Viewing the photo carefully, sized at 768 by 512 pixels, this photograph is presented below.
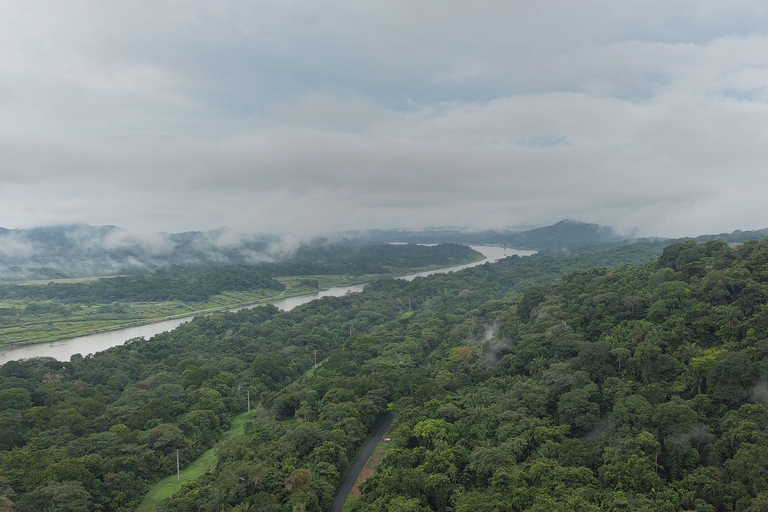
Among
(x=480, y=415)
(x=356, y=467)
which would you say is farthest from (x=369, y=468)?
(x=480, y=415)

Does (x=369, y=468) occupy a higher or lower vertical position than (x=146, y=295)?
lower

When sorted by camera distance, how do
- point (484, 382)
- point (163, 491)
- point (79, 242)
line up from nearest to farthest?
point (163, 491), point (484, 382), point (79, 242)

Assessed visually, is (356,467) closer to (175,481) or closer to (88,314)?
(175,481)

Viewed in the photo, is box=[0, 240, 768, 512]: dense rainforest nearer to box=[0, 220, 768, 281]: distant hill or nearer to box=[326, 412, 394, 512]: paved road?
box=[326, 412, 394, 512]: paved road

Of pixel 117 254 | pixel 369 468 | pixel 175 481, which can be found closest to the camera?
pixel 369 468

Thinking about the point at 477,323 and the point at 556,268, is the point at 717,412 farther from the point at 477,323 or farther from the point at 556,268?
the point at 556,268

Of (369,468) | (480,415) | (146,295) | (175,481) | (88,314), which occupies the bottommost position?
(175,481)

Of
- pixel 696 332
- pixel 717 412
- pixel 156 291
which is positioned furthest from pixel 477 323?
pixel 156 291
